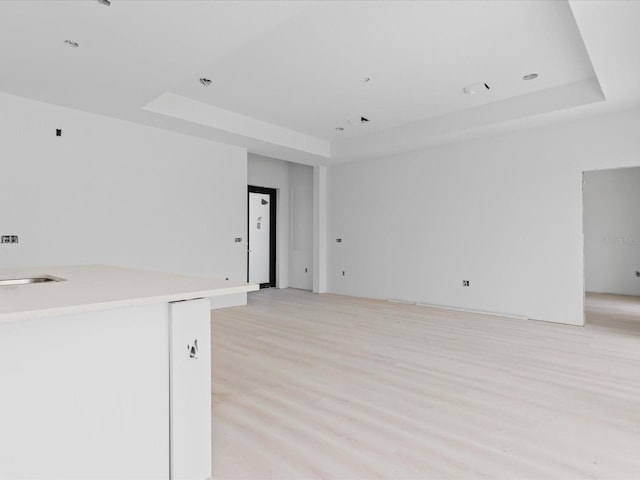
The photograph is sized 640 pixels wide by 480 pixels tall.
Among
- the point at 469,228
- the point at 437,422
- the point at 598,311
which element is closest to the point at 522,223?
the point at 469,228

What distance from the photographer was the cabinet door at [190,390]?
1623mm

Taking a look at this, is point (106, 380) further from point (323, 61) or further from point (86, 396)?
point (323, 61)

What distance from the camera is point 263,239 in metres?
8.57

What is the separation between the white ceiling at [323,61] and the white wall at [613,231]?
12.6 ft

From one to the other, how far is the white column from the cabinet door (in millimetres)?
6116

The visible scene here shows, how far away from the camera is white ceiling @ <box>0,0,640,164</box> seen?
2.72m

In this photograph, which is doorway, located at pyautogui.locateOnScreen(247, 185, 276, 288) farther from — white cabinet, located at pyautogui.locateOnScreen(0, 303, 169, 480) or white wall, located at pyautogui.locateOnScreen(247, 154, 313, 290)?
white cabinet, located at pyautogui.locateOnScreen(0, 303, 169, 480)

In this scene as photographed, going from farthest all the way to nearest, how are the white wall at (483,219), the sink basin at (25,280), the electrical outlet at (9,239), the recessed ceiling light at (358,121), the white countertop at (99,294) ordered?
the recessed ceiling light at (358,121) → the white wall at (483,219) → the electrical outlet at (9,239) → the sink basin at (25,280) → the white countertop at (99,294)

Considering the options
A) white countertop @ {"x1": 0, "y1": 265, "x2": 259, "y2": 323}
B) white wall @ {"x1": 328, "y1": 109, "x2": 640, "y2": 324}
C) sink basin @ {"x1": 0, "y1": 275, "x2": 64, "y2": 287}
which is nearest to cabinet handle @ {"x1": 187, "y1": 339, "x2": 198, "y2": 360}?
white countertop @ {"x1": 0, "y1": 265, "x2": 259, "y2": 323}

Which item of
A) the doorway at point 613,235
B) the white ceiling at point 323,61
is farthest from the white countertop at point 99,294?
the doorway at point 613,235

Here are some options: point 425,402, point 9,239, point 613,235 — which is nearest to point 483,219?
point 613,235

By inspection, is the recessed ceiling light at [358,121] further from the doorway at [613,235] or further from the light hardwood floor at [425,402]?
the doorway at [613,235]

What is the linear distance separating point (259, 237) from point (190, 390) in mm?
6940

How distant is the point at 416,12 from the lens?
119 inches
